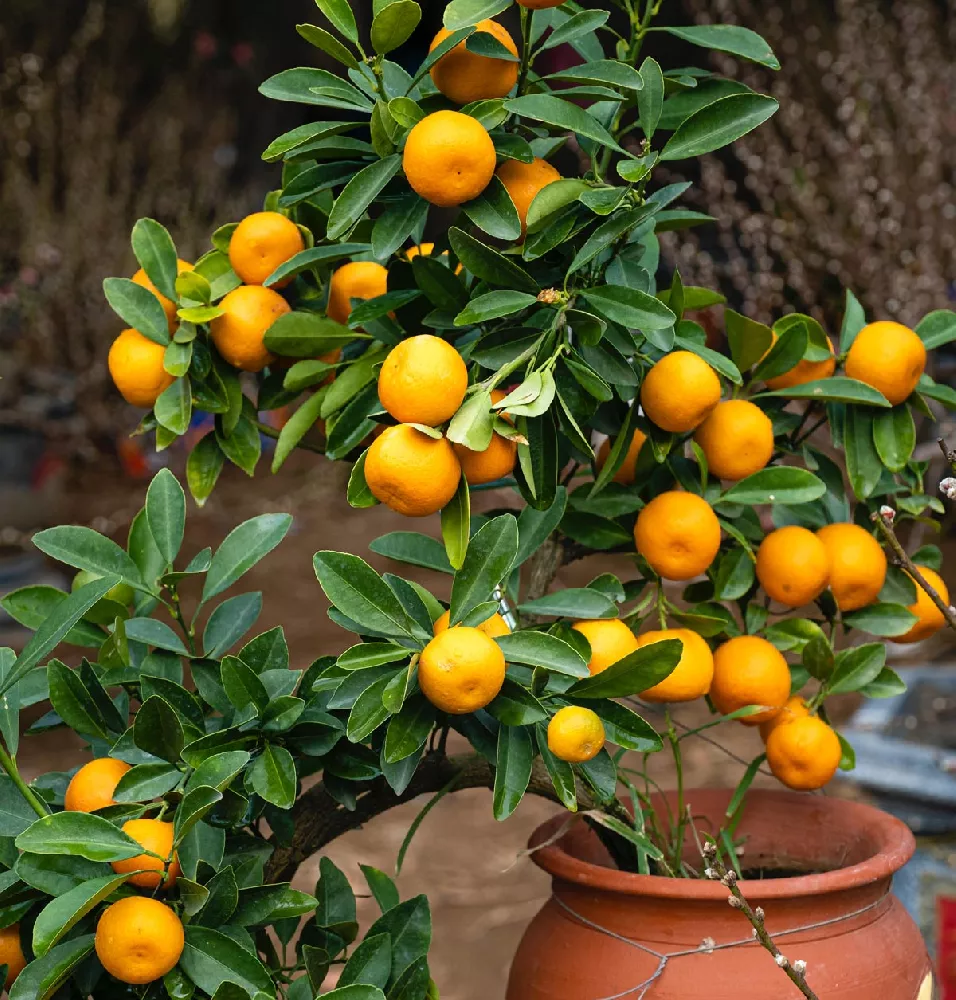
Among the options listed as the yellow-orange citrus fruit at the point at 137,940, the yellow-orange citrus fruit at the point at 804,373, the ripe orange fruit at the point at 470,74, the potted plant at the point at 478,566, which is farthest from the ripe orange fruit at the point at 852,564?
the yellow-orange citrus fruit at the point at 137,940

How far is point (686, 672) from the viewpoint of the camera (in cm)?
78

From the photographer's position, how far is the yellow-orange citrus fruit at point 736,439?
787 millimetres

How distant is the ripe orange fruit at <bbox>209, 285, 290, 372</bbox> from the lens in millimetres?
781

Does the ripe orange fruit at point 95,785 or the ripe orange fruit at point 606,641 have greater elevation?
the ripe orange fruit at point 606,641

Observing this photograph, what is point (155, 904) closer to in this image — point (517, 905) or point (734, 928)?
point (734, 928)

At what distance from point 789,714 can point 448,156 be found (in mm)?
454

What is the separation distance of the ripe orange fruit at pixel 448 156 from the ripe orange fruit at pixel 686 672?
0.99 ft

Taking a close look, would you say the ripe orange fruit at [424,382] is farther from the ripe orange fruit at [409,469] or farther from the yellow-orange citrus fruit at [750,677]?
the yellow-orange citrus fruit at [750,677]

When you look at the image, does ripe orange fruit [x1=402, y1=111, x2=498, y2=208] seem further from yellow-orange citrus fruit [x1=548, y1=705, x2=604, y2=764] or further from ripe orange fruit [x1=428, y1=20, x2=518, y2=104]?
yellow-orange citrus fruit [x1=548, y1=705, x2=604, y2=764]

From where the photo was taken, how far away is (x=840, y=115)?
293 centimetres

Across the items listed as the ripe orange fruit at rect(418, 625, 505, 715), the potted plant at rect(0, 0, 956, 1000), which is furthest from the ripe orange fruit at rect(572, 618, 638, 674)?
the ripe orange fruit at rect(418, 625, 505, 715)

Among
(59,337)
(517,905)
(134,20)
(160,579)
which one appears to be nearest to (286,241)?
(160,579)

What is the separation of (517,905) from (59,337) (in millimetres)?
3309

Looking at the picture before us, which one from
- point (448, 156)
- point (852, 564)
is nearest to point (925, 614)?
point (852, 564)
